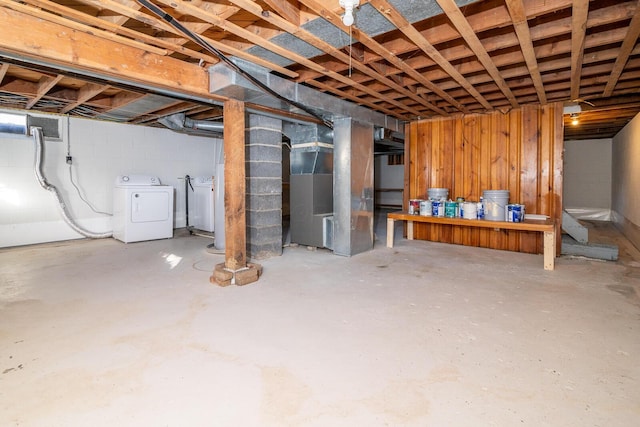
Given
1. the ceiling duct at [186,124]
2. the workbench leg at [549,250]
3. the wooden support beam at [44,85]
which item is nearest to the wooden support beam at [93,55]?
the wooden support beam at [44,85]

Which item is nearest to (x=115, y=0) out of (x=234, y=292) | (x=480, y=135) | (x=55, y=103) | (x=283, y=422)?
(x=234, y=292)

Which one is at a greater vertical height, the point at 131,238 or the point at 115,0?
the point at 115,0

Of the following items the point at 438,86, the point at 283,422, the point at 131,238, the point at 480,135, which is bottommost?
the point at 283,422

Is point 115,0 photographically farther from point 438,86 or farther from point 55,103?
point 55,103

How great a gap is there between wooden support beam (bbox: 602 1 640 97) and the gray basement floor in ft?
6.47

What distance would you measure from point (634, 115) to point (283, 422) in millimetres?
6901

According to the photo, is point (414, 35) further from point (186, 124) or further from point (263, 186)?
point (186, 124)

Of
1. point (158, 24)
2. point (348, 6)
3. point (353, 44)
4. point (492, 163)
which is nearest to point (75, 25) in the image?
point (158, 24)

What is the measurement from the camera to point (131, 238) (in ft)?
17.2

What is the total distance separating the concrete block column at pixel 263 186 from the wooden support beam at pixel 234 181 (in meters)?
0.91

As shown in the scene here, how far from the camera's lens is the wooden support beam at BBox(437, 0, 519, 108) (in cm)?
200

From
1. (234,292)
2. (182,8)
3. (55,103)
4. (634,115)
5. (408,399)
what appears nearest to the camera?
(408,399)

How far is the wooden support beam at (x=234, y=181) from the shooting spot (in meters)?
3.24

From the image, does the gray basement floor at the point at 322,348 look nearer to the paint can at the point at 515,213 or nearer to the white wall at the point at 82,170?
the paint can at the point at 515,213
